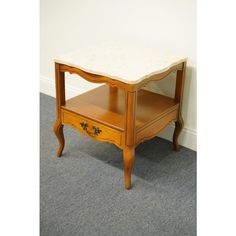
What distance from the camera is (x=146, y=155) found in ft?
6.94

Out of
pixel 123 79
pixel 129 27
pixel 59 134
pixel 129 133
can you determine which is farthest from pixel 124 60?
pixel 59 134

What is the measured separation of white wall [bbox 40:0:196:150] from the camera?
1977mm

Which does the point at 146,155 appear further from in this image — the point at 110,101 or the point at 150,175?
the point at 110,101

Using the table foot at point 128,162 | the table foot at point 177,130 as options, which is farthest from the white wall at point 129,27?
the table foot at point 128,162

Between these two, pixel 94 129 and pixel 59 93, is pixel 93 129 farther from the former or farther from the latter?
pixel 59 93

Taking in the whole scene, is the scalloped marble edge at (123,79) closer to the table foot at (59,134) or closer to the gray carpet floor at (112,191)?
the table foot at (59,134)

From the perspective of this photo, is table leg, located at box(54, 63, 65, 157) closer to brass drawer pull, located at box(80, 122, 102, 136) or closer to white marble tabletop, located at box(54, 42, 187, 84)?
white marble tabletop, located at box(54, 42, 187, 84)

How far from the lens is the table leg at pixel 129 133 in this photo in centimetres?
160

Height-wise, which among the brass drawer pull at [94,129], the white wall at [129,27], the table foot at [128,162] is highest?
the white wall at [129,27]

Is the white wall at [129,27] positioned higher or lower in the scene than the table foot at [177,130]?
higher

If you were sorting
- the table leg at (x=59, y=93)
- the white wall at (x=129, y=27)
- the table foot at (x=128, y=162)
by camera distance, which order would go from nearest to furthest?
the table foot at (x=128, y=162) < the table leg at (x=59, y=93) < the white wall at (x=129, y=27)

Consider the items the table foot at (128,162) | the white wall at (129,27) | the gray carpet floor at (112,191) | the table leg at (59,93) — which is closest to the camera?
the gray carpet floor at (112,191)
